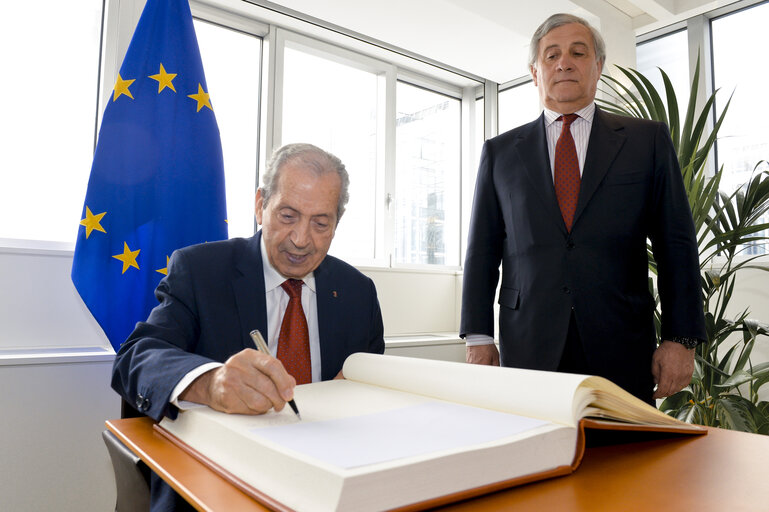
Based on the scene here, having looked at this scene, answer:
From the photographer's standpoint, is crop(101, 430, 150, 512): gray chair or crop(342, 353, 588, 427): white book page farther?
crop(101, 430, 150, 512): gray chair

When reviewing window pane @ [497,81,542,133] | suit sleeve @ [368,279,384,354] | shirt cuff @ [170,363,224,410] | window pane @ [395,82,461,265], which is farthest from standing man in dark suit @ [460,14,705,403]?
window pane @ [497,81,542,133]

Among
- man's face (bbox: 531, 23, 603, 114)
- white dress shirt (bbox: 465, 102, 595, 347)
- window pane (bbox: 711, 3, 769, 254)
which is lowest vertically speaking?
white dress shirt (bbox: 465, 102, 595, 347)

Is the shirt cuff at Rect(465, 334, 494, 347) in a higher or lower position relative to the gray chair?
higher

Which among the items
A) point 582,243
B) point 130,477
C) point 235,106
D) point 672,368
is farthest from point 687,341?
point 235,106

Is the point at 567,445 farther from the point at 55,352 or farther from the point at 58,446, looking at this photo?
the point at 55,352

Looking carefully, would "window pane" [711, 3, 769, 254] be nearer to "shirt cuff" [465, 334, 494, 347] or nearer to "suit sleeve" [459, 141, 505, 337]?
"suit sleeve" [459, 141, 505, 337]

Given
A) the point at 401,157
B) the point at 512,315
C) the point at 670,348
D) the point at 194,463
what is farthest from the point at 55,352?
the point at 401,157

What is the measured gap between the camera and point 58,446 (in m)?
2.05

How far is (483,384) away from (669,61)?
4.03m

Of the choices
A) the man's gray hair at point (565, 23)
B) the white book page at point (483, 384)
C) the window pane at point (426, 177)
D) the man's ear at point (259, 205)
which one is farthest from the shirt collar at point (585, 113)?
the window pane at point (426, 177)

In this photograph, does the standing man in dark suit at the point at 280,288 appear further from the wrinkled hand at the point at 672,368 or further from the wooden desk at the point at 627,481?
the wrinkled hand at the point at 672,368

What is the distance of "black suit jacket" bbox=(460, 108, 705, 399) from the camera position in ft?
4.73

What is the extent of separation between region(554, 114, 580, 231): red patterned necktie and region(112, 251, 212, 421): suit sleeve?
103 centimetres

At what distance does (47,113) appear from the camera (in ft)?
9.04
